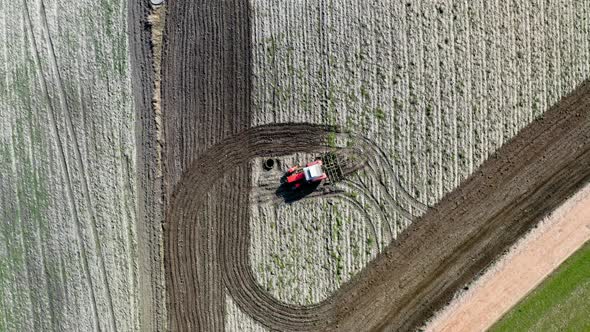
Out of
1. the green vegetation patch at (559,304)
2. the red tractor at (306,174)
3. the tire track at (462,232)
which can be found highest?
the red tractor at (306,174)

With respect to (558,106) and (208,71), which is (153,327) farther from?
(558,106)

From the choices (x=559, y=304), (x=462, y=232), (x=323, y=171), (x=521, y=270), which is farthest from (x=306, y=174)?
(x=559, y=304)

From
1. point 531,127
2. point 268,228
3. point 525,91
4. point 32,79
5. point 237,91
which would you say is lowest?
point 268,228

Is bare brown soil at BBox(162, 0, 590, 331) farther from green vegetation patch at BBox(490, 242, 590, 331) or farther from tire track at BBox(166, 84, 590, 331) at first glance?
green vegetation patch at BBox(490, 242, 590, 331)

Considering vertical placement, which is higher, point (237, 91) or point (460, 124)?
point (237, 91)

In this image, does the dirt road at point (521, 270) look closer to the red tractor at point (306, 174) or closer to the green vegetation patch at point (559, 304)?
the green vegetation patch at point (559, 304)

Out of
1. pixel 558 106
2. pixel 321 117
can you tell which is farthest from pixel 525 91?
pixel 321 117

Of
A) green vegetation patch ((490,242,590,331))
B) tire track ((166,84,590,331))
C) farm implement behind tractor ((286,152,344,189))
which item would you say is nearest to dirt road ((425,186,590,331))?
green vegetation patch ((490,242,590,331))

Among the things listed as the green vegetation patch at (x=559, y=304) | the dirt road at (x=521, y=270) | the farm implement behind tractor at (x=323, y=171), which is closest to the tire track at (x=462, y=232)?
the dirt road at (x=521, y=270)
